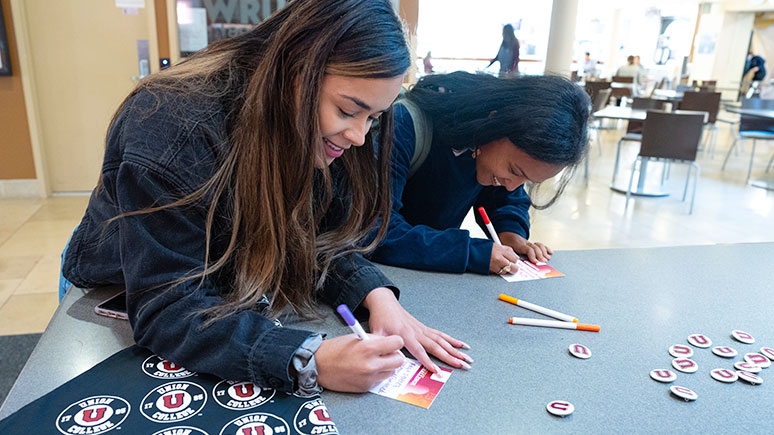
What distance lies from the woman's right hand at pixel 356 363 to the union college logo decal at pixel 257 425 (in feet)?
0.28

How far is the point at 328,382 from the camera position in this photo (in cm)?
71

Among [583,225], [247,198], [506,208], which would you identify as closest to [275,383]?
[247,198]

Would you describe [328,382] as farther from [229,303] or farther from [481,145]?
[481,145]

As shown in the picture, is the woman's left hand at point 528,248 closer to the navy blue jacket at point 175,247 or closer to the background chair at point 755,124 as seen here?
the navy blue jacket at point 175,247

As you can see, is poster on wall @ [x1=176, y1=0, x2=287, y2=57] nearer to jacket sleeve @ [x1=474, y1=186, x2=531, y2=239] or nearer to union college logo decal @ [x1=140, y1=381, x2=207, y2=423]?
jacket sleeve @ [x1=474, y1=186, x2=531, y2=239]

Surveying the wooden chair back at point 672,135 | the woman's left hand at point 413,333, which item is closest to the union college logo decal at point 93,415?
the woman's left hand at point 413,333

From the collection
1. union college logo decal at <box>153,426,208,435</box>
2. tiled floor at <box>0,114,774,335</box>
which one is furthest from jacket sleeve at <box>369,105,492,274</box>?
tiled floor at <box>0,114,774,335</box>

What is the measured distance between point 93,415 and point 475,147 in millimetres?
911

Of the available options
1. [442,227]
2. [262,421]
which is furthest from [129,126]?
[442,227]

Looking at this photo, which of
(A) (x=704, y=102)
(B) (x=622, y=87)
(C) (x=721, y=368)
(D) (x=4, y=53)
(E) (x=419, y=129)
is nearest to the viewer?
(C) (x=721, y=368)

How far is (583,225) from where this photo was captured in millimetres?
3609

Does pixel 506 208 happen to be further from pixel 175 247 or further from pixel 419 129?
pixel 175 247

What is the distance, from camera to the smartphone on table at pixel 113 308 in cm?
87

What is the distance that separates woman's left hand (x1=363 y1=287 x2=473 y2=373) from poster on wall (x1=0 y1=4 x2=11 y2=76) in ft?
12.2
